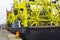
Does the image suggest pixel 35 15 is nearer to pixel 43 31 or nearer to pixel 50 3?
pixel 50 3

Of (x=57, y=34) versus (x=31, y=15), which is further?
(x=31, y=15)

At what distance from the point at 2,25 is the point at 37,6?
8.56 meters

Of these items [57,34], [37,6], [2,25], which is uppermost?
[37,6]

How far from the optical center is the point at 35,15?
34.3ft

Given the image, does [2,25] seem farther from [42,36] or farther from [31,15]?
[42,36]

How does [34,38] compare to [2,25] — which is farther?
[2,25]

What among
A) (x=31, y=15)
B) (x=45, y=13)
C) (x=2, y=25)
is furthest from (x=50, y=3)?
(x=2, y=25)

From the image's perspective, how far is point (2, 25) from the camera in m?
18.9

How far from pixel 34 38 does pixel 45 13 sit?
5505 mm

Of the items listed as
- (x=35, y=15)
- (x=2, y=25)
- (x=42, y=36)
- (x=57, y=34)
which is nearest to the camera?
(x=57, y=34)

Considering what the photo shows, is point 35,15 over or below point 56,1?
below

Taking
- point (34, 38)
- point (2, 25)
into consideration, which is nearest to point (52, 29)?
point (34, 38)

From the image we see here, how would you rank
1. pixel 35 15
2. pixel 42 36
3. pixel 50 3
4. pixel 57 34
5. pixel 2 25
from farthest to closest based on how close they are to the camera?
pixel 2 25 → pixel 50 3 → pixel 35 15 → pixel 42 36 → pixel 57 34

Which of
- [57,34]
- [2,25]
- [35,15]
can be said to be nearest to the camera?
[57,34]
